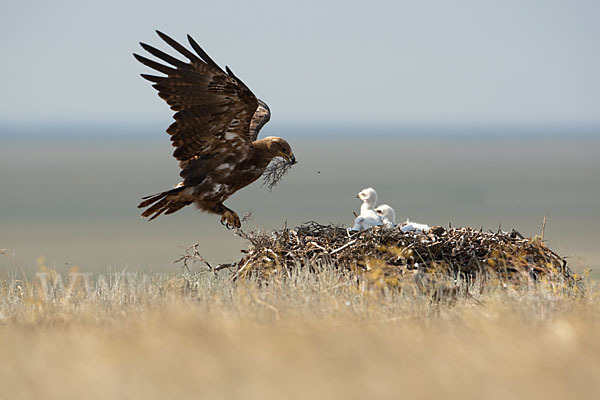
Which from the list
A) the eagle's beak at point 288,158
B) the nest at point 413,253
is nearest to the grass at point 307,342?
the nest at point 413,253

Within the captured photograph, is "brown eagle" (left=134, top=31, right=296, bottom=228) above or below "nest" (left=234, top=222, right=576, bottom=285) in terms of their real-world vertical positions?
above

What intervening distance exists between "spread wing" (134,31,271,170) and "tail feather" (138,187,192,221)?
1.38 ft

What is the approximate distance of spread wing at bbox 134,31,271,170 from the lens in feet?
30.0

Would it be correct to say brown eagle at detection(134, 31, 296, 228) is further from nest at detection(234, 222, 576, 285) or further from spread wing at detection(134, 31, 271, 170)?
nest at detection(234, 222, 576, 285)

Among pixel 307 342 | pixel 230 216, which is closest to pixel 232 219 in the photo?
pixel 230 216

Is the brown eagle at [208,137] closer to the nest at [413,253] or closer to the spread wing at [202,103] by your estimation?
the spread wing at [202,103]

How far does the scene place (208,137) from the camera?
382 inches

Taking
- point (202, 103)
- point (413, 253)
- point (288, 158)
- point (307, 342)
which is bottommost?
point (307, 342)

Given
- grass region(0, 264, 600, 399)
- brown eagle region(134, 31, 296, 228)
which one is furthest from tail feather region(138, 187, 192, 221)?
grass region(0, 264, 600, 399)

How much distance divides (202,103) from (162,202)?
52.4 inches

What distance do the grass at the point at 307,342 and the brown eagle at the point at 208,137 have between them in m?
2.22

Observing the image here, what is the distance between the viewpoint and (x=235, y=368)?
4.92 m

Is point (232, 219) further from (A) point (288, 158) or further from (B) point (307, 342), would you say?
(B) point (307, 342)

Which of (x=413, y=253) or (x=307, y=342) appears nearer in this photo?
(x=307, y=342)
